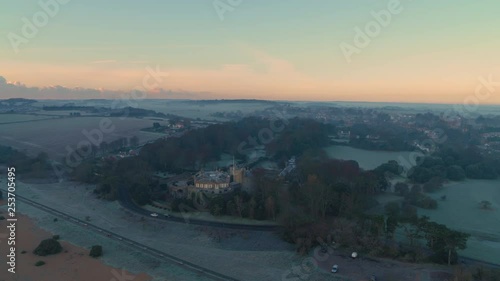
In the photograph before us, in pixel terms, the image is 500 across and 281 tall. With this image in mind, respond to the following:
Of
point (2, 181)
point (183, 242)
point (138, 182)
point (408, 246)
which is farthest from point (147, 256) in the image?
point (2, 181)

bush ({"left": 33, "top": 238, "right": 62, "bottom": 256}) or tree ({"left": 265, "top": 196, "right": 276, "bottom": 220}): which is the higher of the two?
tree ({"left": 265, "top": 196, "right": 276, "bottom": 220})

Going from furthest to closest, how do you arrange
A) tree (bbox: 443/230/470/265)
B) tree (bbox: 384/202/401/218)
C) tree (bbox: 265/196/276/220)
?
tree (bbox: 265/196/276/220), tree (bbox: 384/202/401/218), tree (bbox: 443/230/470/265)

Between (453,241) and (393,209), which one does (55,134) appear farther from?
(453,241)

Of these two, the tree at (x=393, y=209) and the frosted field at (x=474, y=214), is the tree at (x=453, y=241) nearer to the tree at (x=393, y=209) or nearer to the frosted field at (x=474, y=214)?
the frosted field at (x=474, y=214)

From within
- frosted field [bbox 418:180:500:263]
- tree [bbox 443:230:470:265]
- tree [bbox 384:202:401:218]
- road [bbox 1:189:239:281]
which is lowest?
road [bbox 1:189:239:281]

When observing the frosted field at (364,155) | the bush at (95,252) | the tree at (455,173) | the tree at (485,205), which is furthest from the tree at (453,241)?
the frosted field at (364,155)

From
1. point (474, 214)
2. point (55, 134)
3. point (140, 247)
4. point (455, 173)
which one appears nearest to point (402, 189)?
point (474, 214)

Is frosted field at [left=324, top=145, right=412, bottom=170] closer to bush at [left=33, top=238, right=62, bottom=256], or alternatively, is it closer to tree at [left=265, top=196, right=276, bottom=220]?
tree at [left=265, top=196, right=276, bottom=220]

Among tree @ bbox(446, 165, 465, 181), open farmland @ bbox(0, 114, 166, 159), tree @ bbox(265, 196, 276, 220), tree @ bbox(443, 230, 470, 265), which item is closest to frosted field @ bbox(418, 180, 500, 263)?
tree @ bbox(446, 165, 465, 181)
